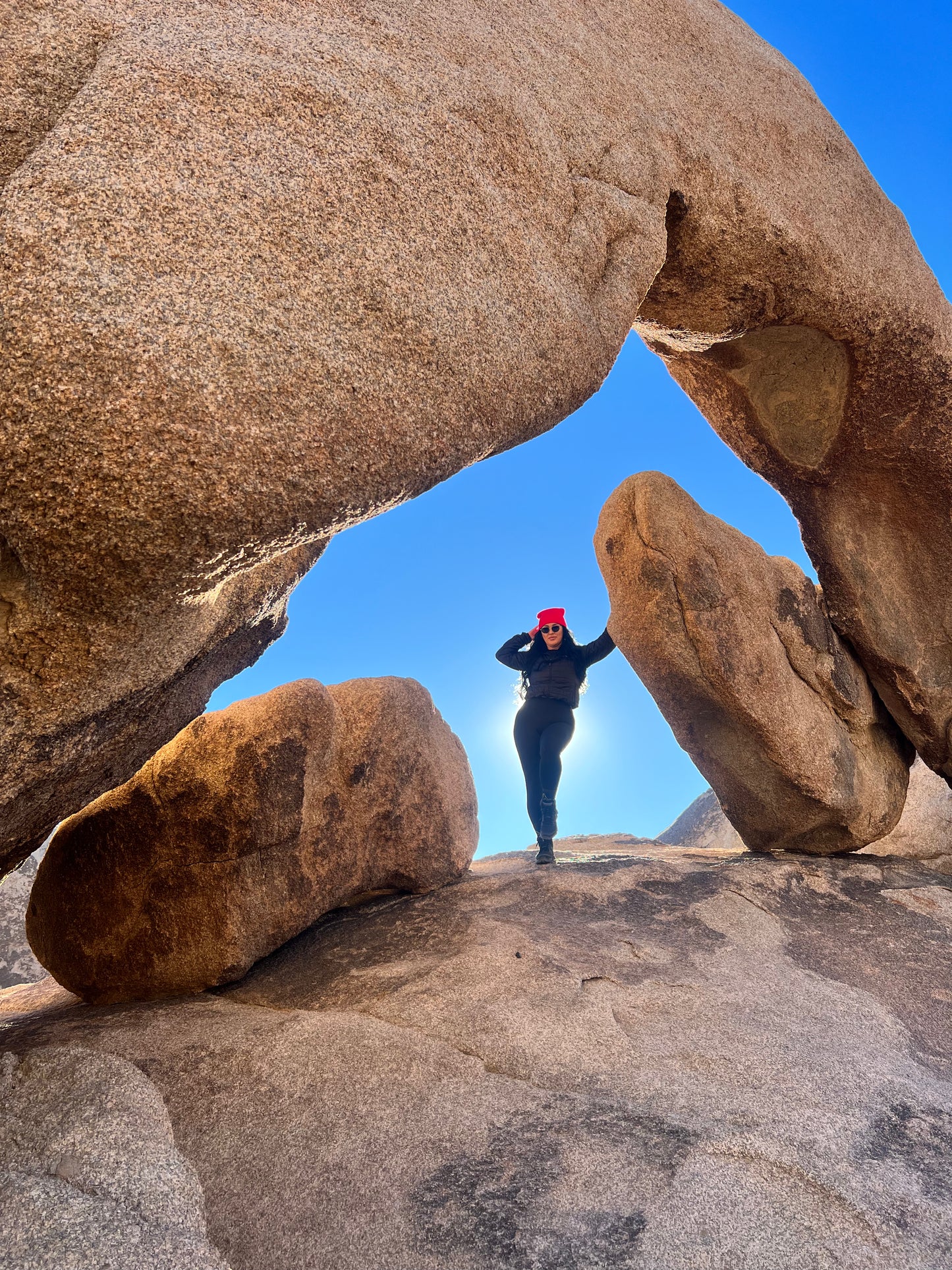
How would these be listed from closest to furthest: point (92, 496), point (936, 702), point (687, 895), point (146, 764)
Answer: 1. point (92, 496)
2. point (146, 764)
3. point (687, 895)
4. point (936, 702)

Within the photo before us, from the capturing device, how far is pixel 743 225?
4016 millimetres

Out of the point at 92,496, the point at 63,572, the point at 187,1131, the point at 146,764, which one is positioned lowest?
the point at 187,1131

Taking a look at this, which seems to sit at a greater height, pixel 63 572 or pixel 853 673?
pixel 63 572

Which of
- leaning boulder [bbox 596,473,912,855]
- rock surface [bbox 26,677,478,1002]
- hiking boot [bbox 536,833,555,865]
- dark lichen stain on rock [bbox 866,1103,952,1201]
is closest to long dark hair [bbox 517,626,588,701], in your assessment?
leaning boulder [bbox 596,473,912,855]

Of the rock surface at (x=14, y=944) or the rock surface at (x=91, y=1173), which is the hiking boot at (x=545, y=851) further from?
the rock surface at (x=14, y=944)

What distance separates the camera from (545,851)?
5.49m

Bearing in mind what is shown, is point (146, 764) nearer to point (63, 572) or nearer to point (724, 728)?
point (63, 572)

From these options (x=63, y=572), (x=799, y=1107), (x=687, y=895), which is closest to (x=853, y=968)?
(x=687, y=895)

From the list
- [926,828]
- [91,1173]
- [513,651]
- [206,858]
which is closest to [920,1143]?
[91,1173]

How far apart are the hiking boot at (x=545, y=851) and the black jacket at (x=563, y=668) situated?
94cm

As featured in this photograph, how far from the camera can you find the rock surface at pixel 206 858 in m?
3.63

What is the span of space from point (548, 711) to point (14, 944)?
16.1ft

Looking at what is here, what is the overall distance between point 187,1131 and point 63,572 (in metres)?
1.75

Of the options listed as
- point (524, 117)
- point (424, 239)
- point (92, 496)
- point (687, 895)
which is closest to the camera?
point (92, 496)
